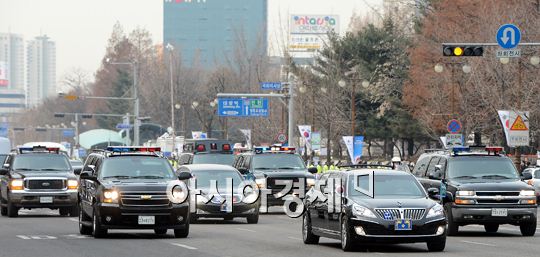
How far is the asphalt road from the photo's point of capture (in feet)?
70.2

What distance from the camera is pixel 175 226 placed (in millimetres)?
25109

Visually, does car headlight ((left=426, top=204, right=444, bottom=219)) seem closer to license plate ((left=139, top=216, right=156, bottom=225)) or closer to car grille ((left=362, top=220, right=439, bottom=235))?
car grille ((left=362, top=220, right=439, bottom=235))

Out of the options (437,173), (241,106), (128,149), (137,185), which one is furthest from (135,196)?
(241,106)

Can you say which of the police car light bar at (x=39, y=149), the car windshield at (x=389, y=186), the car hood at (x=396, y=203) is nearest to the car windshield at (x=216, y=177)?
the police car light bar at (x=39, y=149)

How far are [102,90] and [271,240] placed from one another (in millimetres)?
149715

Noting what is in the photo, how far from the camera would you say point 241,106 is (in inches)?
3071

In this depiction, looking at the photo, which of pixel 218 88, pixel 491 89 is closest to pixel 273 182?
pixel 491 89

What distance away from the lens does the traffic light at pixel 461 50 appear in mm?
36375

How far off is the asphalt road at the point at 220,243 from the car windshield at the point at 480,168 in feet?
4.44

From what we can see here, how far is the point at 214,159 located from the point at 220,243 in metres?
20.4

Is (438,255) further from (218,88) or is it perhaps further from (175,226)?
(218,88)

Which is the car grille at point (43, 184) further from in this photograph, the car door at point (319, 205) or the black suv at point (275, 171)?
the car door at point (319, 205)

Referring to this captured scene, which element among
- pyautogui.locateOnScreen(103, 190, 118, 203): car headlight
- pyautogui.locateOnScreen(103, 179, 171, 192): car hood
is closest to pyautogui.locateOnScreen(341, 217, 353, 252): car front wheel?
pyautogui.locateOnScreen(103, 179, 171, 192): car hood

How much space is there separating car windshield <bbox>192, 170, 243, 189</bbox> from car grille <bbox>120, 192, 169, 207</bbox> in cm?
782
